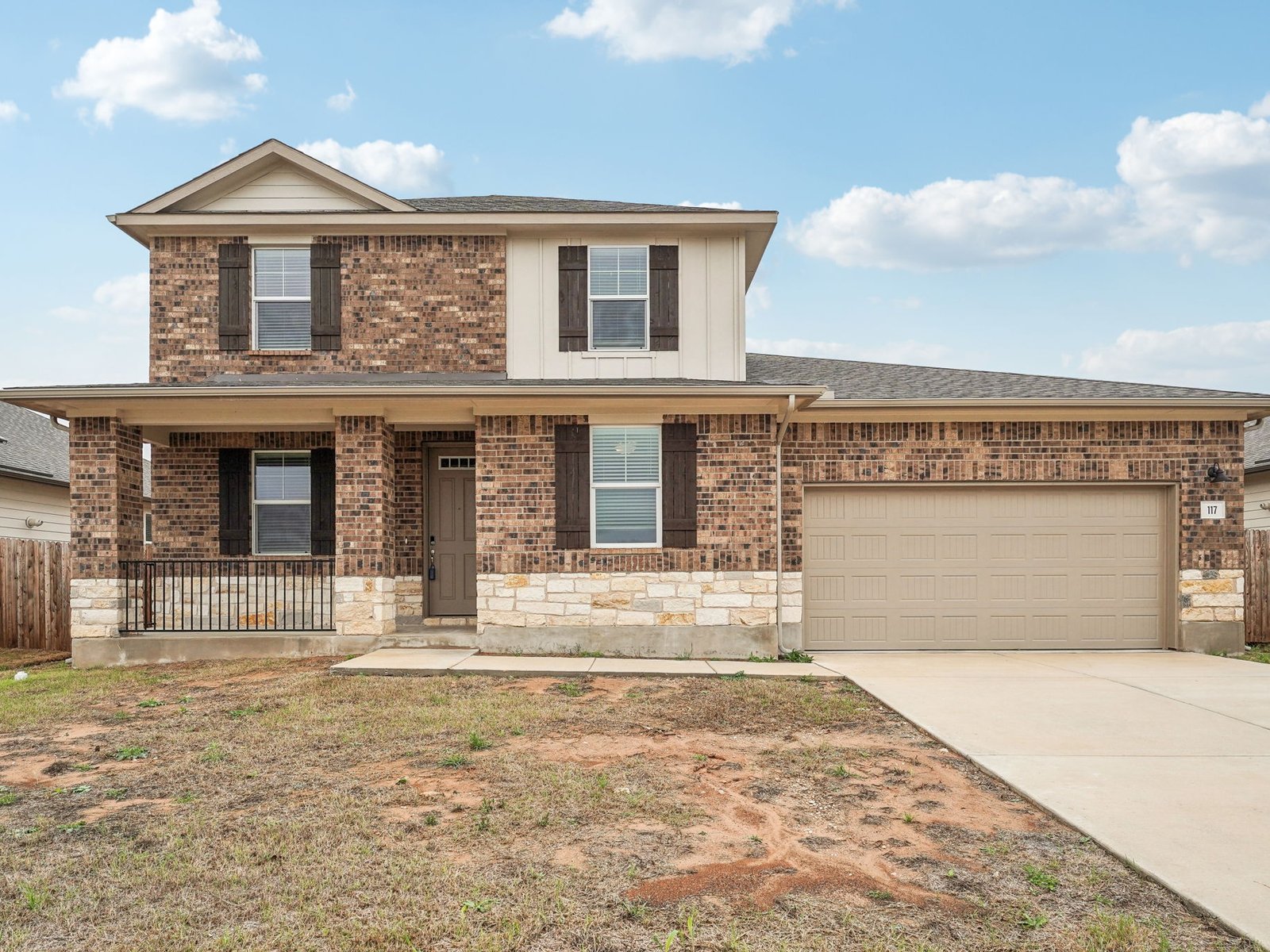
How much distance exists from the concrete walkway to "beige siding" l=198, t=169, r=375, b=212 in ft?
21.2

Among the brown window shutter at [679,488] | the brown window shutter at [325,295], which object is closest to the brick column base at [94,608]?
the brown window shutter at [325,295]

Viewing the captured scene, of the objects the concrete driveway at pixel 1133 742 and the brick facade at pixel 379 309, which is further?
the brick facade at pixel 379 309

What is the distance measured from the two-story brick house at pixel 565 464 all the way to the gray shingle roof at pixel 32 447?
4611 millimetres

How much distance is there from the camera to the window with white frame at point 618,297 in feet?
36.9

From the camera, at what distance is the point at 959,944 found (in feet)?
9.81

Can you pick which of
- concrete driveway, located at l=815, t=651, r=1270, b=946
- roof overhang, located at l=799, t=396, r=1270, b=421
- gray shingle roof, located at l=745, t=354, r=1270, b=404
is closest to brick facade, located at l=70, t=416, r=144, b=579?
gray shingle roof, located at l=745, t=354, r=1270, b=404

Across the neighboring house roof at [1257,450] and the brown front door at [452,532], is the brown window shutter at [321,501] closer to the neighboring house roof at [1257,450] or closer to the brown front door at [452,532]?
the brown front door at [452,532]

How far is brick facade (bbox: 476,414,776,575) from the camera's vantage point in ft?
33.1

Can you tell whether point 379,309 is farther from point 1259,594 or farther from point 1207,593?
point 1259,594

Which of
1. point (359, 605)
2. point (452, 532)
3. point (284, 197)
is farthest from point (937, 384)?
point (284, 197)

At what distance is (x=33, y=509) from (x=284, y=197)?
339 inches

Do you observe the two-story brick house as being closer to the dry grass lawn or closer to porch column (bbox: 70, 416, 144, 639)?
porch column (bbox: 70, 416, 144, 639)

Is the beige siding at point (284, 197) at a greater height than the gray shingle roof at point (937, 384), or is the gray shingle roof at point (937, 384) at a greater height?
the beige siding at point (284, 197)

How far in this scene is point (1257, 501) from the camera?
14.5 m
